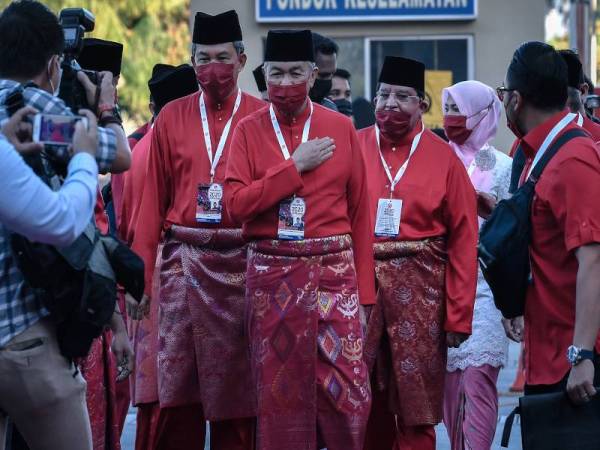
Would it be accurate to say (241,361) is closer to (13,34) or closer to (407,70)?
(407,70)

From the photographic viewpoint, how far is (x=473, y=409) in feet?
25.2

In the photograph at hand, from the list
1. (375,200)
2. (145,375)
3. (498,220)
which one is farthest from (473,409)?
(498,220)

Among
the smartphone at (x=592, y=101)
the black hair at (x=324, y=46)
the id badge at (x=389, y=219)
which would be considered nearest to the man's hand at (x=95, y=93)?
the id badge at (x=389, y=219)

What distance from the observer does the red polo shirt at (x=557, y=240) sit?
5016 mm

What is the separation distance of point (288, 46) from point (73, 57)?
176 cm

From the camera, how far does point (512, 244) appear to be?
5207 mm

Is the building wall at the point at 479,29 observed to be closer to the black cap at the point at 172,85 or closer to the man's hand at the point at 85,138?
the black cap at the point at 172,85

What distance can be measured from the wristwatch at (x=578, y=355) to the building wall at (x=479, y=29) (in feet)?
40.3

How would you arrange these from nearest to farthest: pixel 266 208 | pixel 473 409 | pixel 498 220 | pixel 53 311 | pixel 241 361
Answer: pixel 53 311, pixel 498 220, pixel 266 208, pixel 241 361, pixel 473 409

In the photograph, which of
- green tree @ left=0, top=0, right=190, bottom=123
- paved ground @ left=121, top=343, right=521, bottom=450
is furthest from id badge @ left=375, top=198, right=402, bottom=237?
green tree @ left=0, top=0, right=190, bottom=123

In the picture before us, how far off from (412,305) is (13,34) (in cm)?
320

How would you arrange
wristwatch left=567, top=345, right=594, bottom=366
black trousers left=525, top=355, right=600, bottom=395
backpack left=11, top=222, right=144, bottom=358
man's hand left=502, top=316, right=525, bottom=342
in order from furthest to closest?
man's hand left=502, top=316, right=525, bottom=342, black trousers left=525, top=355, right=600, bottom=395, wristwatch left=567, top=345, right=594, bottom=366, backpack left=11, top=222, right=144, bottom=358

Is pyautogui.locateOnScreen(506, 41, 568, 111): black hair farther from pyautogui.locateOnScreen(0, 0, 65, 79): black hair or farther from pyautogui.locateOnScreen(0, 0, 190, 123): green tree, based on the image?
pyautogui.locateOnScreen(0, 0, 190, 123): green tree

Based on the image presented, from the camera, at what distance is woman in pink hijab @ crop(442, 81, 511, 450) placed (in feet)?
25.3
